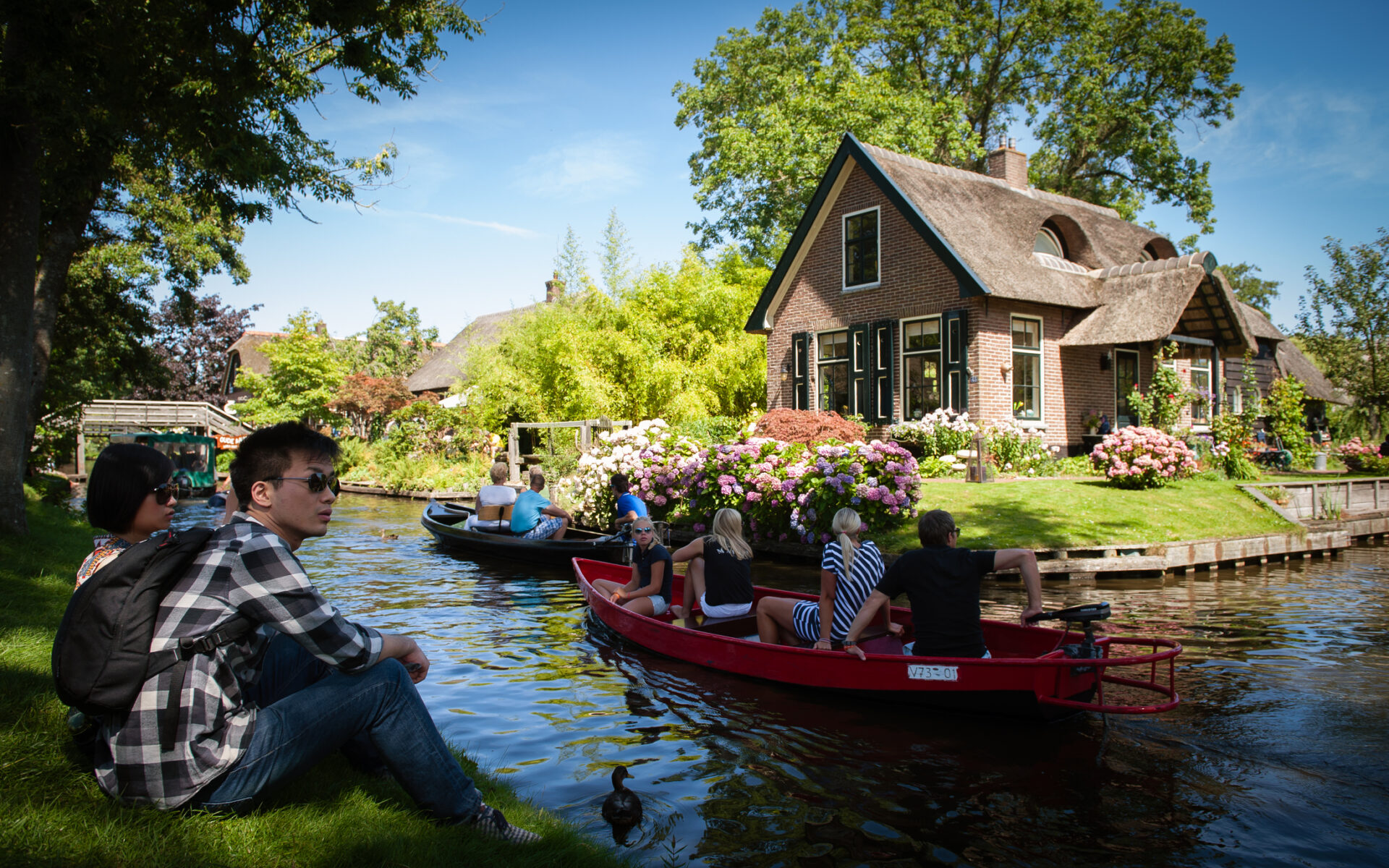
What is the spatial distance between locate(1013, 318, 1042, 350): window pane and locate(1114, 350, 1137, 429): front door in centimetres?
246

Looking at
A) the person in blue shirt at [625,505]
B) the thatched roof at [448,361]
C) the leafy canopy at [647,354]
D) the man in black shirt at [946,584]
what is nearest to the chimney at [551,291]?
the thatched roof at [448,361]

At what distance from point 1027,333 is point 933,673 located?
15753 mm

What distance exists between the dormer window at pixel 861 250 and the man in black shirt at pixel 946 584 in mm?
15981

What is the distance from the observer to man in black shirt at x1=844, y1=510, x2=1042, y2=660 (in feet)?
19.9

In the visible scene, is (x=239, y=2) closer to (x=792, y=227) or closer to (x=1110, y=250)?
(x=1110, y=250)

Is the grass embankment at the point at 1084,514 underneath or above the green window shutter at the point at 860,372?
underneath

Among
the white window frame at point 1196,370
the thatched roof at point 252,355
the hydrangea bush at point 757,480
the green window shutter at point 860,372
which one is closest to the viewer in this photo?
the hydrangea bush at point 757,480

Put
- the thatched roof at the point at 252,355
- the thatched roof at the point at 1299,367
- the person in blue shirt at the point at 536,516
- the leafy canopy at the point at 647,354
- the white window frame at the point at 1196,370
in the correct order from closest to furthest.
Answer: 1. the person in blue shirt at the point at 536,516
2. the white window frame at the point at 1196,370
3. the leafy canopy at the point at 647,354
4. the thatched roof at the point at 1299,367
5. the thatched roof at the point at 252,355

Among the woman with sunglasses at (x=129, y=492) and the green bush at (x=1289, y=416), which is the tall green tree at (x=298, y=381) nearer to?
the green bush at (x=1289, y=416)

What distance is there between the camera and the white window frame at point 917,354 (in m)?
19.7

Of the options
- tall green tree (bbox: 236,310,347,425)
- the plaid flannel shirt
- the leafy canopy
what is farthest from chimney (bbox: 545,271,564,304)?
the plaid flannel shirt

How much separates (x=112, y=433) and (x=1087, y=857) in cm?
3725

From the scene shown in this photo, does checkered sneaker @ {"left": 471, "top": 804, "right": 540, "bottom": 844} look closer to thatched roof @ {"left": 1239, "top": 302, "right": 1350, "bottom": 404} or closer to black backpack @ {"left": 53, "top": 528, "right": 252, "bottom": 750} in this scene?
black backpack @ {"left": 53, "top": 528, "right": 252, "bottom": 750}

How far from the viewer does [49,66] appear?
28.7 ft
